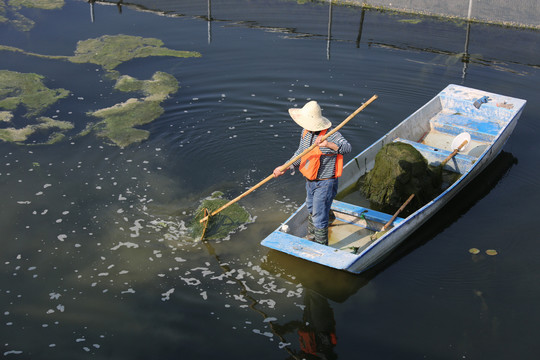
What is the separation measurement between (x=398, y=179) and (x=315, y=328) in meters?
2.85

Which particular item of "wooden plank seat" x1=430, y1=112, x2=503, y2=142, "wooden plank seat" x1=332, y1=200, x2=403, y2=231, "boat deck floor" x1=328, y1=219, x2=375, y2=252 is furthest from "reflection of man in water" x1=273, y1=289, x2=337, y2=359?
"wooden plank seat" x1=430, y1=112, x2=503, y2=142

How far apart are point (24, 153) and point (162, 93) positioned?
3.24 m

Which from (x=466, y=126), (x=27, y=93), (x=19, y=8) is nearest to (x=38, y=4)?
(x=19, y=8)

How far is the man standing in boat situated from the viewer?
7184mm

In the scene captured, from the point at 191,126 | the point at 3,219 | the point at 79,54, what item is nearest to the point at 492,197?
the point at 191,126

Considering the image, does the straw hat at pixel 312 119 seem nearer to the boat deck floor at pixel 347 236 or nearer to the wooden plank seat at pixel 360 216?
the wooden plank seat at pixel 360 216

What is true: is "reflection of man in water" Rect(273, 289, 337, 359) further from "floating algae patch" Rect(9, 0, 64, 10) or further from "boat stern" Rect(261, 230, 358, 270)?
"floating algae patch" Rect(9, 0, 64, 10)

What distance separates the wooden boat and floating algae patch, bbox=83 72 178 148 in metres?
4.26

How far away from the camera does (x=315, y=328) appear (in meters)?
6.97

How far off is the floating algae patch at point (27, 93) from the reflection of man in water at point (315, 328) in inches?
287

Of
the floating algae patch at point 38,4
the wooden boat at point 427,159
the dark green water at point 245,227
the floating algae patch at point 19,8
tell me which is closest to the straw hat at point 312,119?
the wooden boat at point 427,159

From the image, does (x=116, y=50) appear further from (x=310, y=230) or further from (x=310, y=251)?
(x=310, y=251)

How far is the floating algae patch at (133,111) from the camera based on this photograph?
10993 mm

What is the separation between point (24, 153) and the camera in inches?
407
